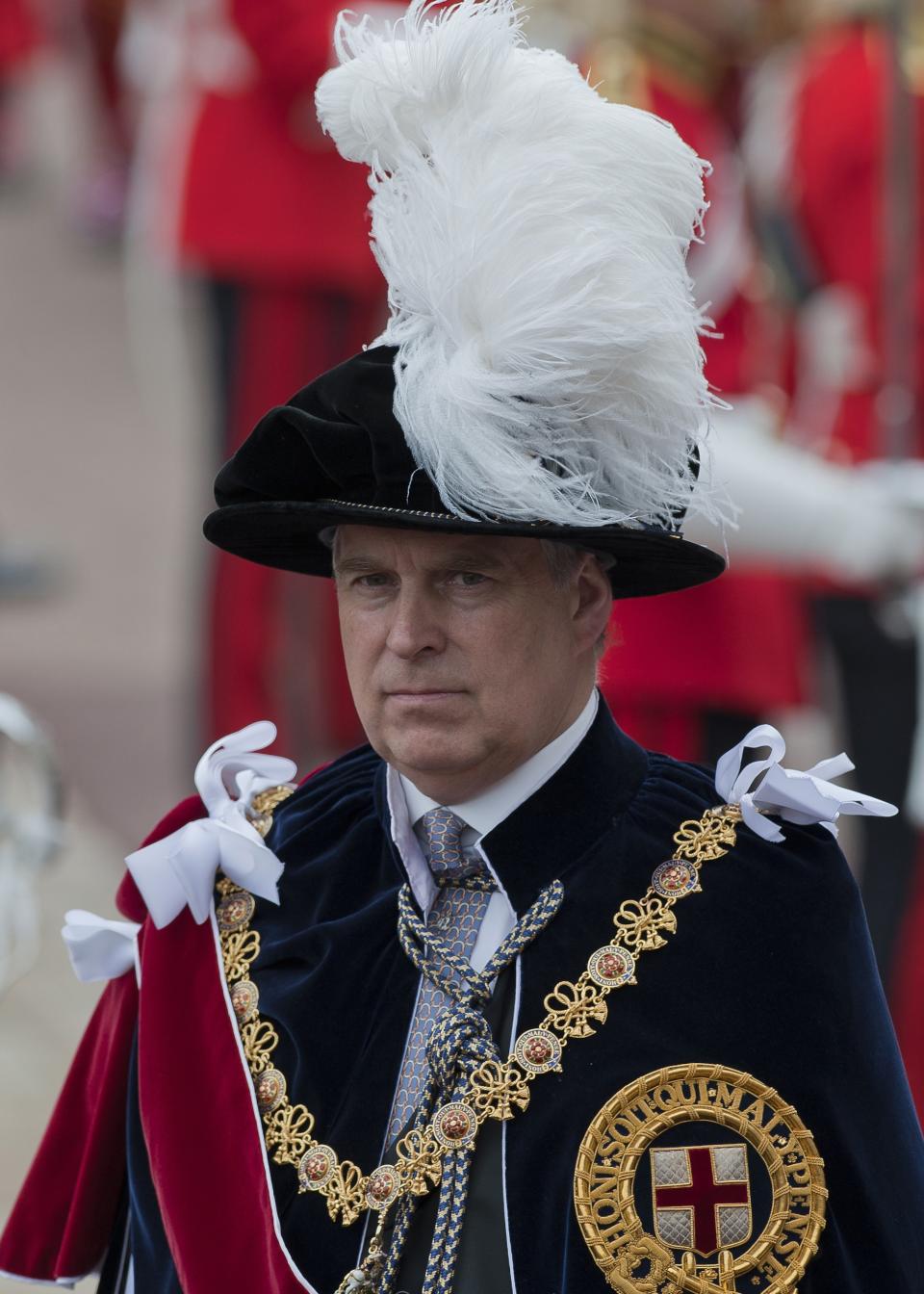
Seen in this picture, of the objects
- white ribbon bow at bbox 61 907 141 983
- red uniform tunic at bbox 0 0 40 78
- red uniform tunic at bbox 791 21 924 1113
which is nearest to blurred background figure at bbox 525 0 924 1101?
red uniform tunic at bbox 791 21 924 1113

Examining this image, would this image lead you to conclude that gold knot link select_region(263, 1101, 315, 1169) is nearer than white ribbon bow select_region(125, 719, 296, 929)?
Yes

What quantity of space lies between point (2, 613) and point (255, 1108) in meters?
5.48

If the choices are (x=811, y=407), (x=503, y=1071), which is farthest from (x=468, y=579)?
(x=811, y=407)

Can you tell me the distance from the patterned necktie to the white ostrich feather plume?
0.34 metres

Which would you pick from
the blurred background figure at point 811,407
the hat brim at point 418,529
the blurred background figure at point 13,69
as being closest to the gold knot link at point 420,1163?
the hat brim at point 418,529

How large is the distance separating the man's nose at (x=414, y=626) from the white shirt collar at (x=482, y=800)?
0.17 metres

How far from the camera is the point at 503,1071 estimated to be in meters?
2.05

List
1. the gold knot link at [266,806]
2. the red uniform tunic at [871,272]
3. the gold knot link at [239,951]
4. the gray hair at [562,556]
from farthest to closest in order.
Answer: the red uniform tunic at [871,272], the gold knot link at [266,806], the gold knot link at [239,951], the gray hair at [562,556]

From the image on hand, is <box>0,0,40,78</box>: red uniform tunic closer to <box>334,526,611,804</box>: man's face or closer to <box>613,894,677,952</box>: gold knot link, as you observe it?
<box>334,526,611,804</box>: man's face

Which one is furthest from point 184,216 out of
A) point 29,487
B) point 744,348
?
point 29,487

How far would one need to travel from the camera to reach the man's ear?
7.04 feet

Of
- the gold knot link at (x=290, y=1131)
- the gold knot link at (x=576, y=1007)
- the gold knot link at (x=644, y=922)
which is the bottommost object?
the gold knot link at (x=290, y=1131)

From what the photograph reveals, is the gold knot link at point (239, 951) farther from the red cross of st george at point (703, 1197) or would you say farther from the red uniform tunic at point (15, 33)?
the red uniform tunic at point (15, 33)

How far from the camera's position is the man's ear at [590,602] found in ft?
7.04
